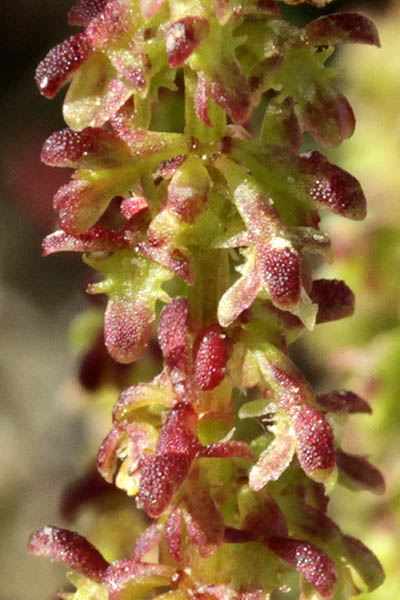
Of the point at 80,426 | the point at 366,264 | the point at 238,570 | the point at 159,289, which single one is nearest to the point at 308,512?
the point at 238,570

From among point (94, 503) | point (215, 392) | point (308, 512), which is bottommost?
point (94, 503)

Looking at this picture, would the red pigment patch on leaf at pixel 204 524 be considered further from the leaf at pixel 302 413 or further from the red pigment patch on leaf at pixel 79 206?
the red pigment patch on leaf at pixel 79 206

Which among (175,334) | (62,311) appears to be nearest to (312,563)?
(175,334)

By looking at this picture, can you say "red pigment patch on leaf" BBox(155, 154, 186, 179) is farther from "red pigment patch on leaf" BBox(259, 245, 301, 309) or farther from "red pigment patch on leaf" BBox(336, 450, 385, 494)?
"red pigment patch on leaf" BBox(336, 450, 385, 494)

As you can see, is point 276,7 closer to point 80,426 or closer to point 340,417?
point 340,417

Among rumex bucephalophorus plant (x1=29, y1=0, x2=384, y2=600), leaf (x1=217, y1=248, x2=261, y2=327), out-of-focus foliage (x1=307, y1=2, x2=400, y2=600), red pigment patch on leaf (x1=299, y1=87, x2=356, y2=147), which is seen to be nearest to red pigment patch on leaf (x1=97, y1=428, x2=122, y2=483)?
rumex bucephalophorus plant (x1=29, y1=0, x2=384, y2=600)
